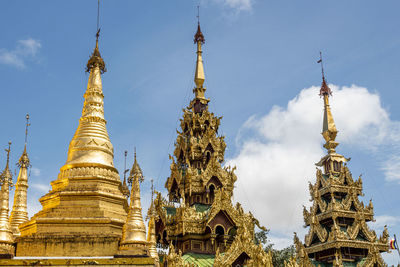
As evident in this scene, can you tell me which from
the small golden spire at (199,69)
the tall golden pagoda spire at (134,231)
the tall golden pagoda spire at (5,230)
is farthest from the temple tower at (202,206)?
the tall golden pagoda spire at (5,230)

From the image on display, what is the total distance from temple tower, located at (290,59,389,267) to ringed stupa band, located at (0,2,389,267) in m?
0.06

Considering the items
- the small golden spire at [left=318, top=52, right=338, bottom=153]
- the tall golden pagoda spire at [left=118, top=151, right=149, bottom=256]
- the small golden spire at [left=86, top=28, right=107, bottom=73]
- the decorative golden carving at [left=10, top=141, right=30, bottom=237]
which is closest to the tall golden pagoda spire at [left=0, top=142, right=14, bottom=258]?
the decorative golden carving at [left=10, top=141, right=30, bottom=237]

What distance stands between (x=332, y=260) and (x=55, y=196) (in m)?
17.3

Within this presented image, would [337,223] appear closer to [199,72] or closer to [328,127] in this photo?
[328,127]

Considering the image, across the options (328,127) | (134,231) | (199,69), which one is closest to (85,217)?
(134,231)

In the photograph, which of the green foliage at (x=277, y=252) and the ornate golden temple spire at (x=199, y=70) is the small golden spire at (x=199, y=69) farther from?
the green foliage at (x=277, y=252)

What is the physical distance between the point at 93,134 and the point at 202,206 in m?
9.27

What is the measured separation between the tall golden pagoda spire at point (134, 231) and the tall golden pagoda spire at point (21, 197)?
235 inches

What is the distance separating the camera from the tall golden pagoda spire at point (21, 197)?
1984cm

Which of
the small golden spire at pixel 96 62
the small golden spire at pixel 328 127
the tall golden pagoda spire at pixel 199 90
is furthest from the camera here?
the small golden spire at pixel 328 127

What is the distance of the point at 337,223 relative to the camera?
29.1 metres

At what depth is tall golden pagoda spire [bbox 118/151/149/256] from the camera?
50.4 feet

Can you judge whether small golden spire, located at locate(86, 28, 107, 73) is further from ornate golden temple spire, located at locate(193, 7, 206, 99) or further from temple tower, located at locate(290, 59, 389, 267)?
temple tower, located at locate(290, 59, 389, 267)

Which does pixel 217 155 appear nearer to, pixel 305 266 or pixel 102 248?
pixel 305 266
